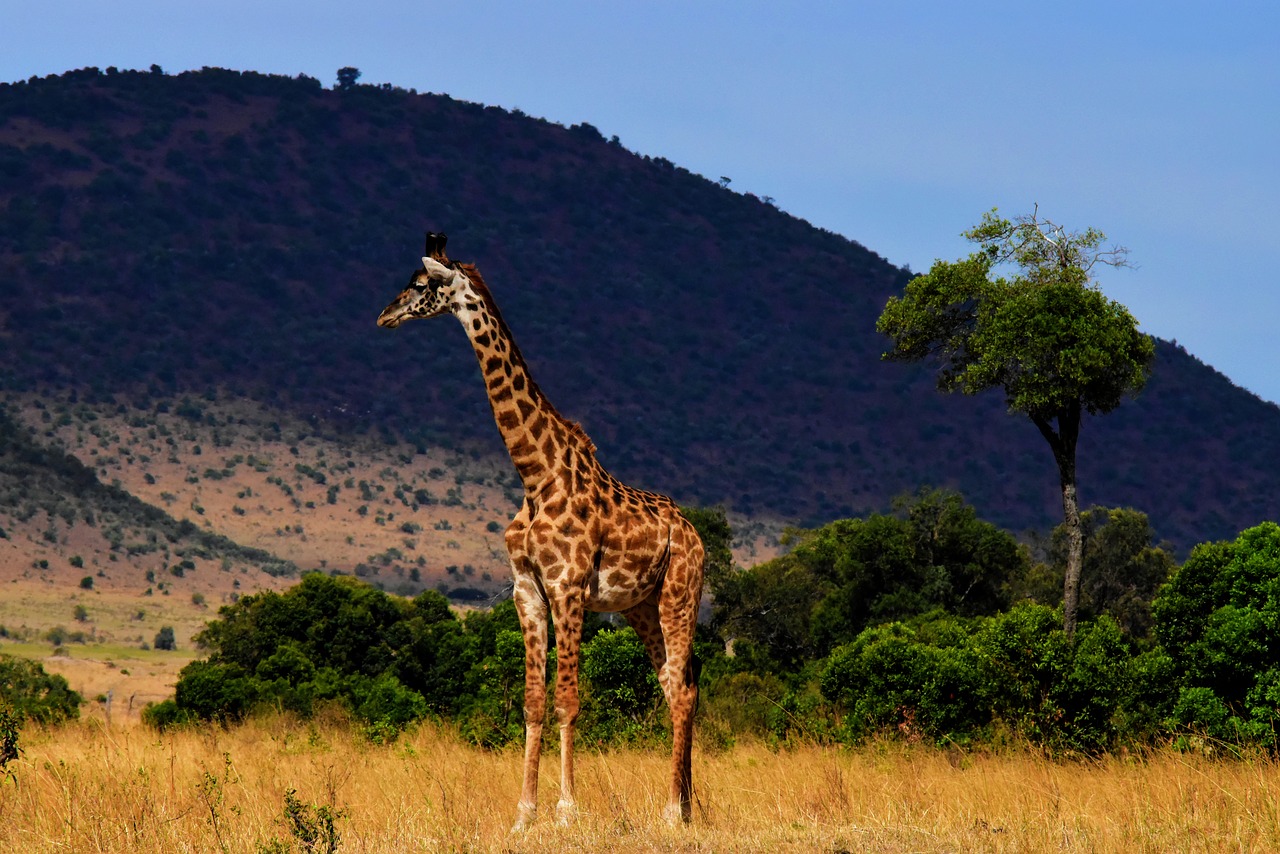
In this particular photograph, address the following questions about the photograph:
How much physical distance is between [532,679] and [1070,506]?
68.3 feet

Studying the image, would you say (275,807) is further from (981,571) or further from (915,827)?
(981,571)

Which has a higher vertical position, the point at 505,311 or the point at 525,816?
the point at 505,311

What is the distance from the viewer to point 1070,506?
1202 inches

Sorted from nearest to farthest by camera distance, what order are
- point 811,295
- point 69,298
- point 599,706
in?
point 599,706, point 69,298, point 811,295

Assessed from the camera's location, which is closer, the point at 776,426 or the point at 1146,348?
the point at 1146,348

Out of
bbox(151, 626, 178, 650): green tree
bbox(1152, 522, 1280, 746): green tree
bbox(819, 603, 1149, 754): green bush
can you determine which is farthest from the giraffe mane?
bbox(151, 626, 178, 650): green tree

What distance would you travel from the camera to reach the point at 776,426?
146 metres

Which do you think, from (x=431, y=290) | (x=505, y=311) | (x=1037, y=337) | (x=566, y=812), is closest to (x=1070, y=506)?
(x=1037, y=337)

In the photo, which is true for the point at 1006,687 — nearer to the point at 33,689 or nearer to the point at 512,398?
the point at 512,398

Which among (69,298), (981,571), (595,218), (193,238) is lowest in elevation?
(981,571)

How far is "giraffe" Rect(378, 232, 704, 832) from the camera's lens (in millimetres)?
12094

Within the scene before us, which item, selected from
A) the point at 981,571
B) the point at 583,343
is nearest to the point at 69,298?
the point at 583,343

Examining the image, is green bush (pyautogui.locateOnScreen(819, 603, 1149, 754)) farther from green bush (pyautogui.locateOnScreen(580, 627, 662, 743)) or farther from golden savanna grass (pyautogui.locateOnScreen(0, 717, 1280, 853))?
golden savanna grass (pyautogui.locateOnScreen(0, 717, 1280, 853))

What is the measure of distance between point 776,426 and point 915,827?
446 feet
